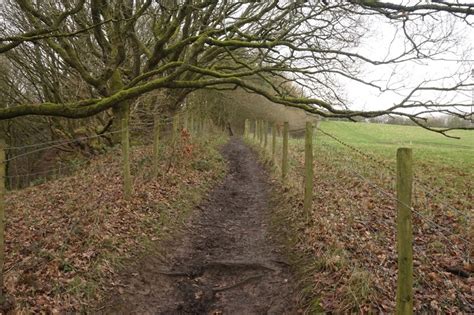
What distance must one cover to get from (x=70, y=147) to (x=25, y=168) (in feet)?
22.0

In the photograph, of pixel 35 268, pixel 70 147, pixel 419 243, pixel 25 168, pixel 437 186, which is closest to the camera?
pixel 35 268

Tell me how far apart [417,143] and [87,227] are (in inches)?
1149

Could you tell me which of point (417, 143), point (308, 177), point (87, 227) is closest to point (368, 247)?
point (308, 177)

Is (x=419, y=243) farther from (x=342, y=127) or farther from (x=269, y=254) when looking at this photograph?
(x=342, y=127)

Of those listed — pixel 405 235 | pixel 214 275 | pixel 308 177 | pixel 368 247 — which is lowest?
pixel 214 275

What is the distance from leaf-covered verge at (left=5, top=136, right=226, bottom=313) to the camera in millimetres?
4891

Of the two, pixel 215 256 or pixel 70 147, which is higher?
pixel 70 147

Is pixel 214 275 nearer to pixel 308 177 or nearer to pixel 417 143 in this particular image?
pixel 308 177

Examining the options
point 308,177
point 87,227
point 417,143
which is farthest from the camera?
point 417,143

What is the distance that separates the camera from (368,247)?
19.2 ft

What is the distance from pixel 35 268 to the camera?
531cm

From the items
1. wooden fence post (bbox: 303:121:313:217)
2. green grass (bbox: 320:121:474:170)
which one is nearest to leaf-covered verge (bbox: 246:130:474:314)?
wooden fence post (bbox: 303:121:313:217)

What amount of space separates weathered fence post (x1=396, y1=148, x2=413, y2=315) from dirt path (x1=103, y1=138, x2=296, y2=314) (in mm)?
1643

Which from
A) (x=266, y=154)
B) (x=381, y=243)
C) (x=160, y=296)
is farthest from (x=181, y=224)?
(x=266, y=154)
